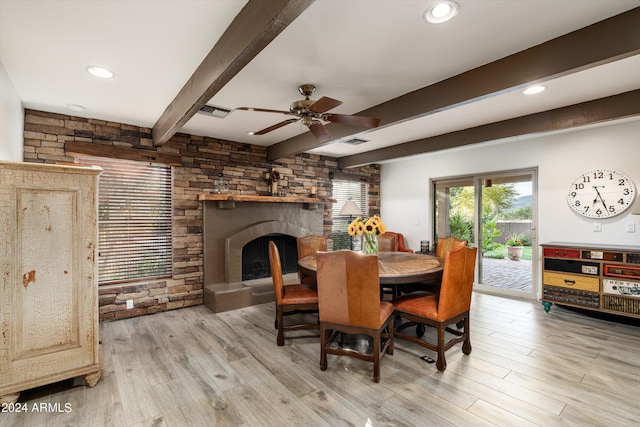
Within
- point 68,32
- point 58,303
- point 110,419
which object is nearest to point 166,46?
point 68,32

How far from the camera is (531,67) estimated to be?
Result: 2.09 m

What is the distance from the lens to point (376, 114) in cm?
318

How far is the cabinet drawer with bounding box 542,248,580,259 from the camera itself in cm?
378

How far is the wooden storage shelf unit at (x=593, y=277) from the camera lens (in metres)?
3.41

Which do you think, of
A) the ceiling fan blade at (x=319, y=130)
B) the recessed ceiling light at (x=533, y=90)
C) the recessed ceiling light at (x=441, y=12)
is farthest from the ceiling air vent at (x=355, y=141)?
the recessed ceiling light at (x=441, y=12)

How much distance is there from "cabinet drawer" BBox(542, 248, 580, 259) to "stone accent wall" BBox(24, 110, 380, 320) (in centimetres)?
380

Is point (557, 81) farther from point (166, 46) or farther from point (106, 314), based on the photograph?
point (106, 314)

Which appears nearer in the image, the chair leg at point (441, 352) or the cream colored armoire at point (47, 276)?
the cream colored armoire at point (47, 276)

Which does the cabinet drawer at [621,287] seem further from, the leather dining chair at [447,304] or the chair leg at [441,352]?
the chair leg at [441,352]

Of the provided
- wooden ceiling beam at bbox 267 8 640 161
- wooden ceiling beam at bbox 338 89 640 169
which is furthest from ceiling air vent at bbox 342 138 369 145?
wooden ceiling beam at bbox 267 8 640 161

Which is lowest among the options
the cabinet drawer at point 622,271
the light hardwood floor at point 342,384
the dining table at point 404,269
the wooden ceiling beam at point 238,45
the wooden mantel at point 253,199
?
the light hardwood floor at point 342,384

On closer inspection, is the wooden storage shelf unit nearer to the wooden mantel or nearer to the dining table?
the dining table

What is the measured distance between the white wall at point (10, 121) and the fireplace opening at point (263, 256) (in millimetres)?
2792

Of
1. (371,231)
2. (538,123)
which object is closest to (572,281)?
(538,123)
